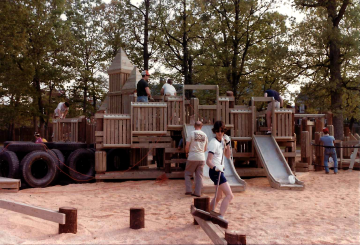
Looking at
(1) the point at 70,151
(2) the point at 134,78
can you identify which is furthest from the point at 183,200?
(2) the point at 134,78

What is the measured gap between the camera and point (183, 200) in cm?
885

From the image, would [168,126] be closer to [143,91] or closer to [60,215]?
[143,91]

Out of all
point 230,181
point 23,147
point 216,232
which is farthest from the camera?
point 23,147

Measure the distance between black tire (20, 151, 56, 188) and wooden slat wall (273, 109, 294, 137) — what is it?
24.0ft

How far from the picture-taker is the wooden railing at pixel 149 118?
11.9m

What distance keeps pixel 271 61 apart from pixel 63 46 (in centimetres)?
1492

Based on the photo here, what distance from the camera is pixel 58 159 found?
11.9 m

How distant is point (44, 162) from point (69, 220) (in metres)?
6.53

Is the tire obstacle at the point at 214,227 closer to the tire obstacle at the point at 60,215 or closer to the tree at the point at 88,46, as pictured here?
the tire obstacle at the point at 60,215

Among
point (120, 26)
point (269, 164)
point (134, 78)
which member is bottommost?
point (269, 164)

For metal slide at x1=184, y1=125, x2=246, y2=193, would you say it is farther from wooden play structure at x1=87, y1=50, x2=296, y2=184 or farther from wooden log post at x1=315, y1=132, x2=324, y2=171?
wooden log post at x1=315, y1=132, x2=324, y2=171

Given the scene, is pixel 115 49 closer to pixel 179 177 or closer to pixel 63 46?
pixel 63 46

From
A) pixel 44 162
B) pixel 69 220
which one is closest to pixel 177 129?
pixel 44 162

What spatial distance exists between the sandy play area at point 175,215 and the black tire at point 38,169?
0.52m
